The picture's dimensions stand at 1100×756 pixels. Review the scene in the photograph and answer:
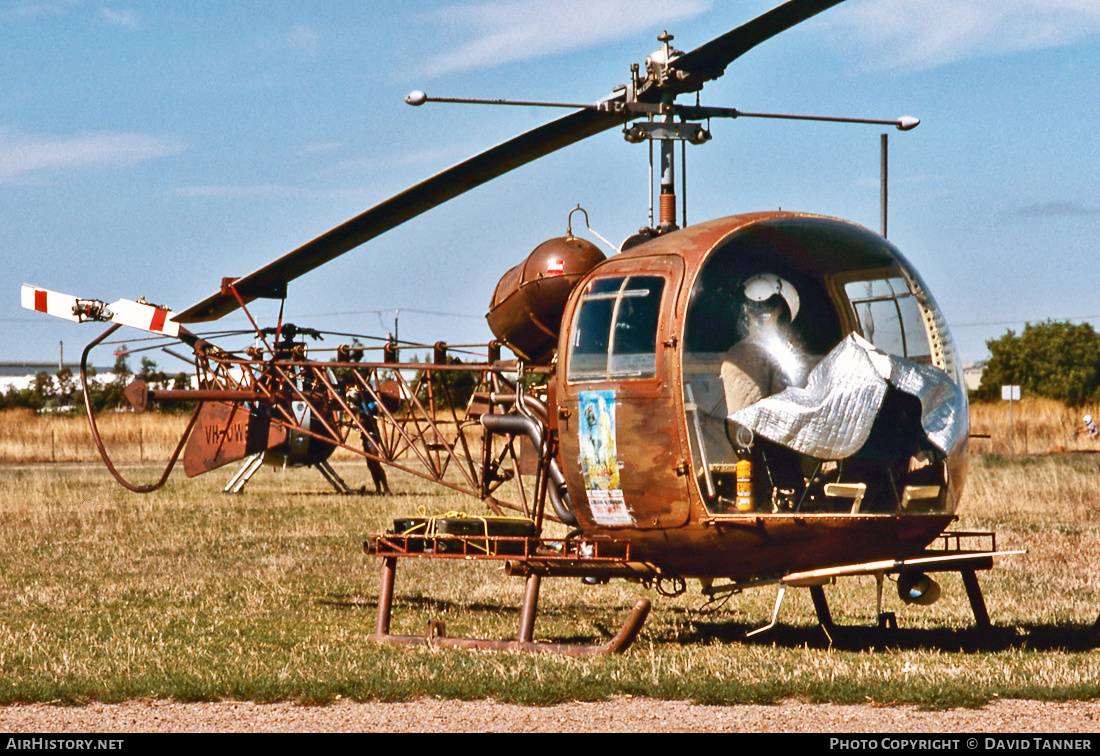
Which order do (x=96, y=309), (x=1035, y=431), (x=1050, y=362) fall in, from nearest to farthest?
(x=96, y=309), (x=1035, y=431), (x=1050, y=362)

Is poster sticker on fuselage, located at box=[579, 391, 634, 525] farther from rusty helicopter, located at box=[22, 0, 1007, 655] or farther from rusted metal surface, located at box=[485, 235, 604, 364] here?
rusted metal surface, located at box=[485, 235, 604, 364]

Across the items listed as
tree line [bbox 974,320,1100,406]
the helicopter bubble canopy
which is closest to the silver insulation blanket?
the helicopter bubble canopy

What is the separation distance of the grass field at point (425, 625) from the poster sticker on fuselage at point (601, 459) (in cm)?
101

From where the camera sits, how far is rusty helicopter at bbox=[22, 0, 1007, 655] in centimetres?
814

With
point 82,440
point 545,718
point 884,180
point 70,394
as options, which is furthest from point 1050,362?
point 545,718

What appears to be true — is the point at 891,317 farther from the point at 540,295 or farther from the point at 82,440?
the point at 82,440

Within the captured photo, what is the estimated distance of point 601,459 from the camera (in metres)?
8.59

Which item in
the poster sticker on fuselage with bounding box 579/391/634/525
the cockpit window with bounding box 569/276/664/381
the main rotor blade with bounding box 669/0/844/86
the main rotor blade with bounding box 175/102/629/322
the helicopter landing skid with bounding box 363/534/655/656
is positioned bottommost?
the helicopter landing skid with bounding box 363/534/655/656

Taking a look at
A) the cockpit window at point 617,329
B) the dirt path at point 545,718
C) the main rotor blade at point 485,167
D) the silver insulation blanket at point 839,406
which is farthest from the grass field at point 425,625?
the main rotor blade at point 485,167

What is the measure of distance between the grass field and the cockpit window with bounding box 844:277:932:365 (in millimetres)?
2139

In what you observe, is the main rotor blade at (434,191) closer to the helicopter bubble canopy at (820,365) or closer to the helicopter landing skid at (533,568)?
the helicopter bubble canopy at (820,365)

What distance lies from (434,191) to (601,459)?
2.79 meters
